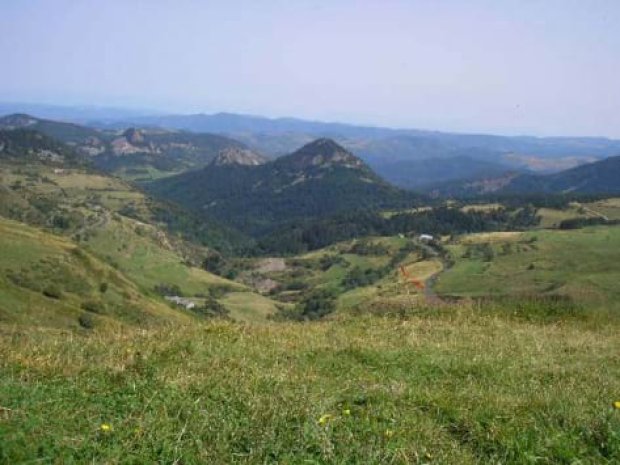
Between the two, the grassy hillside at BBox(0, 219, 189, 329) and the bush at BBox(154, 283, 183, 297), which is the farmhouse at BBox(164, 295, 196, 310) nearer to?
the bush at BBox(154, 283, 183, 297)

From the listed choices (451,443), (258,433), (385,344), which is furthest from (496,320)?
(258,433)

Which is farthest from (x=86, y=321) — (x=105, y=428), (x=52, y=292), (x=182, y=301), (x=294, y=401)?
(x=182, y=301)

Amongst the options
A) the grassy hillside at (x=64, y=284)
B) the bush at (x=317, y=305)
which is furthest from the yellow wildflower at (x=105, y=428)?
the bush at (x=317, y=305)

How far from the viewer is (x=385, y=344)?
1277 centimetres

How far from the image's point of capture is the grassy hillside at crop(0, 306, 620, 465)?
6.58 metres

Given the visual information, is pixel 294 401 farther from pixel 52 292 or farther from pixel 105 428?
pixel 52 292

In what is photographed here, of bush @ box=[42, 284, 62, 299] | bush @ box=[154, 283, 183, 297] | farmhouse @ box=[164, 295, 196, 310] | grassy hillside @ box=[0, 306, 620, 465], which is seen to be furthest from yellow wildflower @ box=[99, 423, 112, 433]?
bush @ box=[154, 283, 183, 297]

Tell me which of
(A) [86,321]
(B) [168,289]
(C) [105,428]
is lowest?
(B) [168,289]

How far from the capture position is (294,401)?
7.84 meters

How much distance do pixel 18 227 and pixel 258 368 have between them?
489 ft

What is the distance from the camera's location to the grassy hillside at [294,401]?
21.6ft

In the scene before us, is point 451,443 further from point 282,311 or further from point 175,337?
point 282,311

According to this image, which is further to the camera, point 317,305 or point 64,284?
point 317,305

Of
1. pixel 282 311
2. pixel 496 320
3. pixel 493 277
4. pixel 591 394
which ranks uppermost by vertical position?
pixel 591 394
